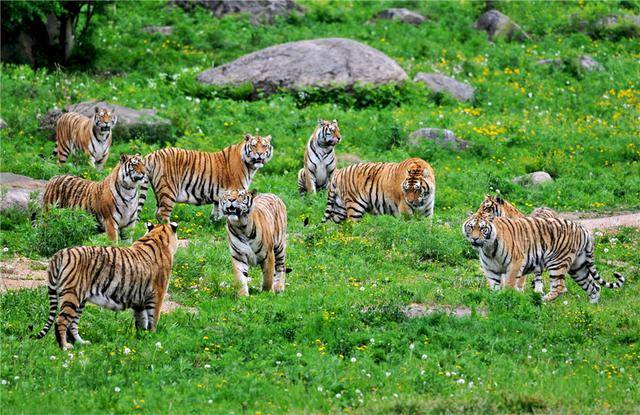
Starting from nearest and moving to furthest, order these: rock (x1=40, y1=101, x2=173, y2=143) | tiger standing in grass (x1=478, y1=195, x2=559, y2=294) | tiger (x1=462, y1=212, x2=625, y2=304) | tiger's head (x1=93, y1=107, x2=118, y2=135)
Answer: tiger (x1=462, y1=212, x2=625, y2=304) → tiger standing in grass (x1=478, y1=195, x2=559, y2=294) → tiger's head (x1=93, y1=107, x2=118, y2=135) → rock (x1=40, y1=101, x2=173, y2=143)

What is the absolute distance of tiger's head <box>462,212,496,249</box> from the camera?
13.3 m

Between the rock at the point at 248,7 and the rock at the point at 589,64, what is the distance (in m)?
7.59

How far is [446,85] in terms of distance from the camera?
83.8ft

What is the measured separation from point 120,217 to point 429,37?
50.6 feet

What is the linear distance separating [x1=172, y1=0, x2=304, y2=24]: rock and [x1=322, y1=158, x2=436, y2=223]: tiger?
41.4 feet

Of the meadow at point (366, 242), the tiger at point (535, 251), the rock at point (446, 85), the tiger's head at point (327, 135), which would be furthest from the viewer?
the rock at point (446, 85)

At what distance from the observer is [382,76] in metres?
24.8

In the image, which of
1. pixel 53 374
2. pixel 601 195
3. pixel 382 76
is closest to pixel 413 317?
pixel 53 374

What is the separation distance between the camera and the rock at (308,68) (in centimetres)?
2459

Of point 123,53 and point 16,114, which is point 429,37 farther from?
point 16,114

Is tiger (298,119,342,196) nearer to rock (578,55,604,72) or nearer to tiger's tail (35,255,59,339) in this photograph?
tiger's tail (35,255,59,339)

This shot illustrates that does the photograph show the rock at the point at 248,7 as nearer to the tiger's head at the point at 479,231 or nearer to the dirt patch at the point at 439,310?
the tiger's head at the point at 479,231

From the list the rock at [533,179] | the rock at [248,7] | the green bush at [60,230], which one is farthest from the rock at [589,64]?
the green bush at [60,230]

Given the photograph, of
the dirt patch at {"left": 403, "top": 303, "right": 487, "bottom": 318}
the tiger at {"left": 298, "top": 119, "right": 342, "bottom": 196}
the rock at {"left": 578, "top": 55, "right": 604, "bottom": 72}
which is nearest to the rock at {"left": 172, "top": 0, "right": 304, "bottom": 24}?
the rock at {"left": 578, "top": 55, "right": 604, "bottom": 72}
